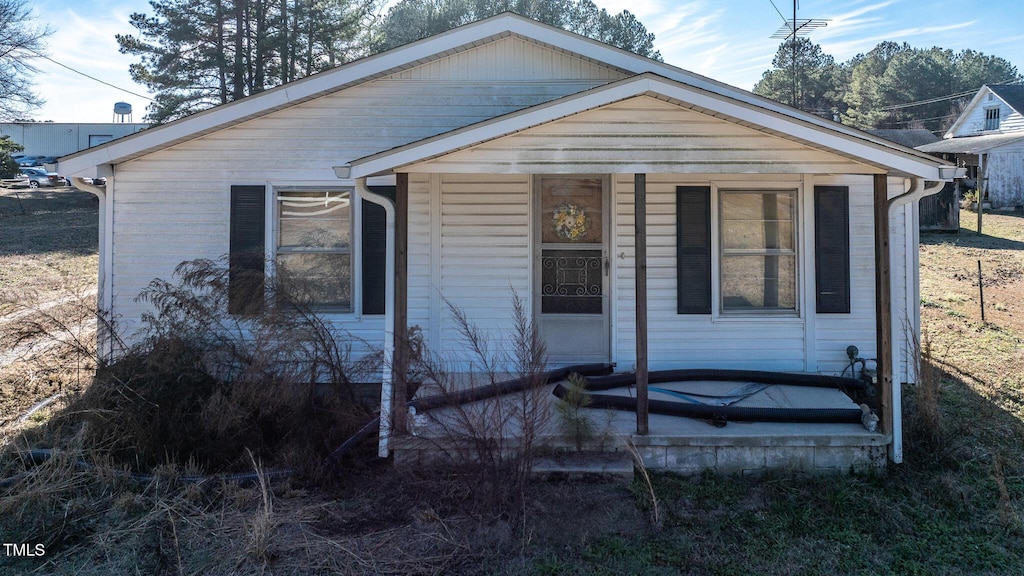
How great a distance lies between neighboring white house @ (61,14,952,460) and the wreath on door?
0.04 feet

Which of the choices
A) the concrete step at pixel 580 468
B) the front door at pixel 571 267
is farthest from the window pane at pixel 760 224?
the concrete step at pixel 580 468

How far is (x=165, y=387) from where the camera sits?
16.0ft

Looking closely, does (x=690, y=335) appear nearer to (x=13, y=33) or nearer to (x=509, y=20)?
(x=509, y=20)

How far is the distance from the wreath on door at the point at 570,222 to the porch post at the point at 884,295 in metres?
2.62

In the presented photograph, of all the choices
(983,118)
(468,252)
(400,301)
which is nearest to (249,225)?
(468,252)

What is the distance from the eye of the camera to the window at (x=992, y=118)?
30391 mm

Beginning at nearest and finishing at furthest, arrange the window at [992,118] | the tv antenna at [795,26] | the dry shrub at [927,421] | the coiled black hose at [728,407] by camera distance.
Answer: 1. the coiled black hose at [728,407]
2. the dry shrub at [927,421]
3. the tv antenna at [795,26]
4. the window at [992,118]

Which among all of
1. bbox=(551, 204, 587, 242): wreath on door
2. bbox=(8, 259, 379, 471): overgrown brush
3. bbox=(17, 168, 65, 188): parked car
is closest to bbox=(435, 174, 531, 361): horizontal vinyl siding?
bbox=(551, 204, 587, 242): wreath on door

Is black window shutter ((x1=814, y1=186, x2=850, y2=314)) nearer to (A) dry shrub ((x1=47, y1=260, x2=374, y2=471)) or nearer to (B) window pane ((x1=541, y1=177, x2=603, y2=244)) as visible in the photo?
(B) window pane ((x1=541, y1=177, x2=603, y2=244))

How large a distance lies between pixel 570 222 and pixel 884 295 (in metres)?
2.85

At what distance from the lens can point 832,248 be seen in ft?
21.0

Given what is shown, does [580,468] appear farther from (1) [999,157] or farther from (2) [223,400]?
(1) [999,157]

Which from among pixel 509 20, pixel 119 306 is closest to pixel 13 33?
pixel 119 306

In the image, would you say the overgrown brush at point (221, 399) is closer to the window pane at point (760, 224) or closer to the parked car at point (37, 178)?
the window pane at point (760, 224)
